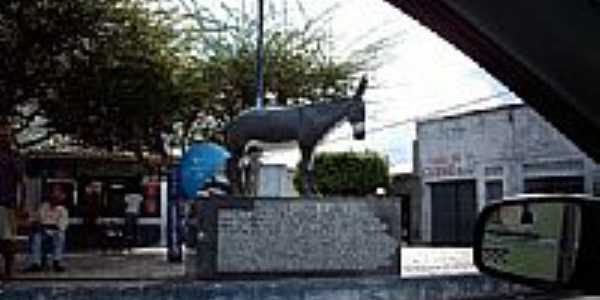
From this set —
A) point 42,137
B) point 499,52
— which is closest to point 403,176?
point 42,137

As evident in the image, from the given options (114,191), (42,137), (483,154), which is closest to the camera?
(42,137)

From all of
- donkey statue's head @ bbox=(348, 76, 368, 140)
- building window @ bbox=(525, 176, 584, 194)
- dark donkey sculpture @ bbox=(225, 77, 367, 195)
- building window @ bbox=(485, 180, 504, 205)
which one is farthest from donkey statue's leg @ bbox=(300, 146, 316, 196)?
building window @ bbox=(485, 180, 504, 205)

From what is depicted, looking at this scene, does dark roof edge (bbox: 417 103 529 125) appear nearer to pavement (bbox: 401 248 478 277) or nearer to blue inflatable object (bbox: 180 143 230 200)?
pavement (bbox: 401 248 478 277)

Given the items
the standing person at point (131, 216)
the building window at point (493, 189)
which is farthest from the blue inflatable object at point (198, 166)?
the building window at point (493, 189)

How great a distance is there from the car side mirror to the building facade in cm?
2864

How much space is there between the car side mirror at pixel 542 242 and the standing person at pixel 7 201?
16899mm

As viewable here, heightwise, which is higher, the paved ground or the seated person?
the seated person

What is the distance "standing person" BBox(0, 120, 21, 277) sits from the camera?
59.3ft

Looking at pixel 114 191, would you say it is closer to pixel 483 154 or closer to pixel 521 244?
pixel 483 154

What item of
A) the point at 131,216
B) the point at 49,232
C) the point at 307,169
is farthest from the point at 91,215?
the point at 307,169

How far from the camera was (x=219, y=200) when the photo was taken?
17328 millimetres

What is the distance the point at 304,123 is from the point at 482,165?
768 inches

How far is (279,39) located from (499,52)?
27.5m

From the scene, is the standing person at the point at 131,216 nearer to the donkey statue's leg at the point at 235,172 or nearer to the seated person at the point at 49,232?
the seated person at the point at 49,232
